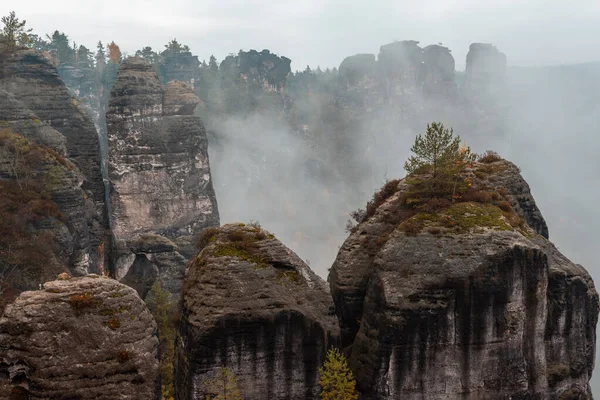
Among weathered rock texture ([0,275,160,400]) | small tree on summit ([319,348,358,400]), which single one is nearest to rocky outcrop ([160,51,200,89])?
small tree on summit ([319,348,358,400])

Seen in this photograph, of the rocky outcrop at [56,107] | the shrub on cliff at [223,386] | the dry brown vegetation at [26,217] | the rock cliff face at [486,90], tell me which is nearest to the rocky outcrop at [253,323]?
the shrub on cliff at [223,386]

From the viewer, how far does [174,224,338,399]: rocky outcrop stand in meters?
21.4

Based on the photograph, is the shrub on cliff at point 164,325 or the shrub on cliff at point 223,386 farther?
the shrub on cliff at point 164,325

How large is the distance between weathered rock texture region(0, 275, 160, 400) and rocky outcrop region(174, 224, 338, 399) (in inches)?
237

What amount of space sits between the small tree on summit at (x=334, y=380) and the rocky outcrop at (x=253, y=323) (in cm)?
38

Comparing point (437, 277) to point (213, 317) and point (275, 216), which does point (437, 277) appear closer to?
point (213, 317)

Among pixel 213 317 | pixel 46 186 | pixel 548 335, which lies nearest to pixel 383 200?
pixel 548 335

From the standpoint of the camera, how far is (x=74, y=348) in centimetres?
1494

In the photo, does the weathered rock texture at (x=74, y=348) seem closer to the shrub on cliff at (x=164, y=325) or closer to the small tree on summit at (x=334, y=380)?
the small tree on summit at (x=334, y=380)

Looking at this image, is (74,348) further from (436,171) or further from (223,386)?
(436,171)

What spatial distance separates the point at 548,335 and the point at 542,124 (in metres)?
165

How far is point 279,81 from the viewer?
171375 millimetres

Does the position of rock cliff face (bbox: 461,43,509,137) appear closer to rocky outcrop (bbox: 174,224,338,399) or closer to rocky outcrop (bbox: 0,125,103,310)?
rocky outcrop (bbox: 0,125,103,310)

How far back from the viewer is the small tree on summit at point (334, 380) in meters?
22.1
